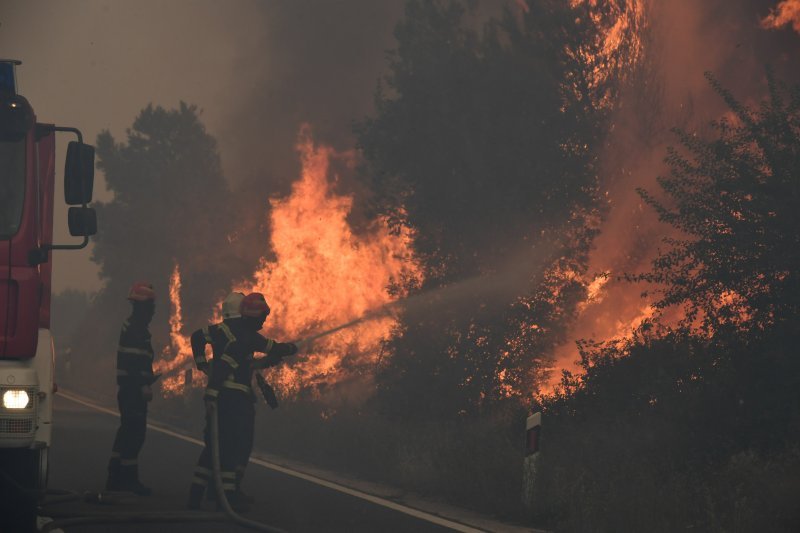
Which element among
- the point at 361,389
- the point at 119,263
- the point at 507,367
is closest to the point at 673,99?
the point at 507,367

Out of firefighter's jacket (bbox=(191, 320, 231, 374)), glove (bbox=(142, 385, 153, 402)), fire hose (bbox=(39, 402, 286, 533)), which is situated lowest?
fire hose (bbox=(39, 402, 286, 533))

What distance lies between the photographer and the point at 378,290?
2559 centimetres

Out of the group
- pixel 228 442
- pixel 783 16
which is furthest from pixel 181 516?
pixel 783 16

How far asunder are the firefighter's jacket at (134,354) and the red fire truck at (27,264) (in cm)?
274

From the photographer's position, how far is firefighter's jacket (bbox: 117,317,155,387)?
37.2 feet

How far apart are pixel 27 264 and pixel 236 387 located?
2.72m

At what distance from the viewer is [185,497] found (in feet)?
35.8

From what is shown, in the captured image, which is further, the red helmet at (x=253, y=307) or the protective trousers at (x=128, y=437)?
the protective trousers at (x=128, y=437)

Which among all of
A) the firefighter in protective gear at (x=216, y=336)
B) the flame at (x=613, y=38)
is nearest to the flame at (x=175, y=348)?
the flame at (x=613, y=38)

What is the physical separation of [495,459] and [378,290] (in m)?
13.2

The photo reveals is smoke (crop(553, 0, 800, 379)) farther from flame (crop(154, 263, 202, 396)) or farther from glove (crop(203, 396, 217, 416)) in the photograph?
flame (crop(154, 263, 202, 396))

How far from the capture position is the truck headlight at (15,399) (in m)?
7.28

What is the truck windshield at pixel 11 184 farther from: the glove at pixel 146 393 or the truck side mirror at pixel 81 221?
the glove at pixel 146 393

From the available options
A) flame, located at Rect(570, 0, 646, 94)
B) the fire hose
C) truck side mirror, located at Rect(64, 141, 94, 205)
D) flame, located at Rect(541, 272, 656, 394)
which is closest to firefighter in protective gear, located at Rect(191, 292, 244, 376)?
the fire hose
